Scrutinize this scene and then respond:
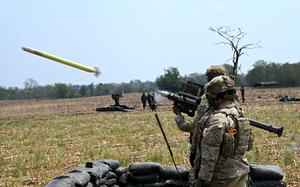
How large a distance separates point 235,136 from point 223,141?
193mm

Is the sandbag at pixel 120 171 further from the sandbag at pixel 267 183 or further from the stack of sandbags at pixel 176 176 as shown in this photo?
the sandbag at pixel 267 183

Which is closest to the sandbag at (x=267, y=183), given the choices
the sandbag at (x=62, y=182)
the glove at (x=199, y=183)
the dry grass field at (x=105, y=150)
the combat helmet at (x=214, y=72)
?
the dry grass field at (x=105, y=150)

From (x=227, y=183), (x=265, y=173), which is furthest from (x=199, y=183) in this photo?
(x=265, y=173)

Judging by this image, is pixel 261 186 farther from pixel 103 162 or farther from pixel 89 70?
pixel 89 70

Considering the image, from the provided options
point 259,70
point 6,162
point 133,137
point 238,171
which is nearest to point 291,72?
point 259,70

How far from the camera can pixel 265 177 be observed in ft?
26.1

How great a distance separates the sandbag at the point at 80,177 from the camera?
22.6ft

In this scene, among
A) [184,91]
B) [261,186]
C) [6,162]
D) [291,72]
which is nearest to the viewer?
[184,91]

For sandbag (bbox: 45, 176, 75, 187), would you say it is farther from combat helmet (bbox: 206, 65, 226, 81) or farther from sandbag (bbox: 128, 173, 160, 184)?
combat helmet (bbox: 206, 65, 226, 81)

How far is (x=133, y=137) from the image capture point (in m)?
17.4

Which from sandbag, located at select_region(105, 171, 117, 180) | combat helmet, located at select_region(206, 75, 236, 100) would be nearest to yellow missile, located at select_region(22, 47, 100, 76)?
combat helmet, located at select_region(206, 75, 236, 100)

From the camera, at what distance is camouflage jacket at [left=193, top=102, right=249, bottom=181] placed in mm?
4750

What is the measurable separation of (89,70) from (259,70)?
83.5 m

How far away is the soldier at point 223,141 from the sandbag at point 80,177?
2.29m
